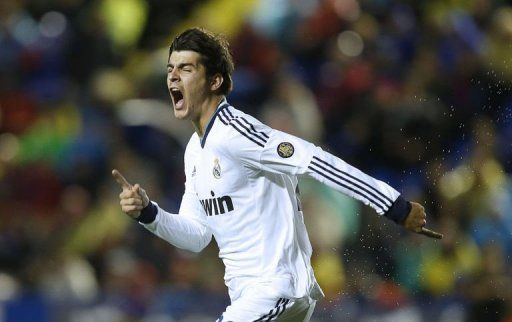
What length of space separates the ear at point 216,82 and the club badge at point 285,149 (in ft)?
2.00

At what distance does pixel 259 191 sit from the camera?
4.20 meters

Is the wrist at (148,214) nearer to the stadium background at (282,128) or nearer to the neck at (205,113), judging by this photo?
the neck at (205,113)

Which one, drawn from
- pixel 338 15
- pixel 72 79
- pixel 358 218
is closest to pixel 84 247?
pixel 72 79

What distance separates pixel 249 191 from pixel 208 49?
0.74m

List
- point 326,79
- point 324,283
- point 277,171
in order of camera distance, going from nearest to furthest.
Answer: point 277,171 < point 324,283 < point 326,79

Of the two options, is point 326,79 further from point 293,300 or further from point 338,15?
point 293,300

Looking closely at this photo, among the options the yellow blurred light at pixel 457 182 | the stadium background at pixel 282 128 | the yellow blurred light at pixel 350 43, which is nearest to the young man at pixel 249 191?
the stadium background at pixel 282 128

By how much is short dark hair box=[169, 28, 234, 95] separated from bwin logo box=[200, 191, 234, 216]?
0.53 metres

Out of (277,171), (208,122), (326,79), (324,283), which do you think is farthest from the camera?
(326,79)

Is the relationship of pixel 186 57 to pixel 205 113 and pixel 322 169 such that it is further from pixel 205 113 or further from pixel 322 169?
pixel 322 169

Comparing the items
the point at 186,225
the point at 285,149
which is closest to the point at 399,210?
the point at 285,149

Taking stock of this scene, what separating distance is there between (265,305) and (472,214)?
12.7ft

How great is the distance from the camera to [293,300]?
416 cm

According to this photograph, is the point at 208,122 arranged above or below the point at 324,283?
above
